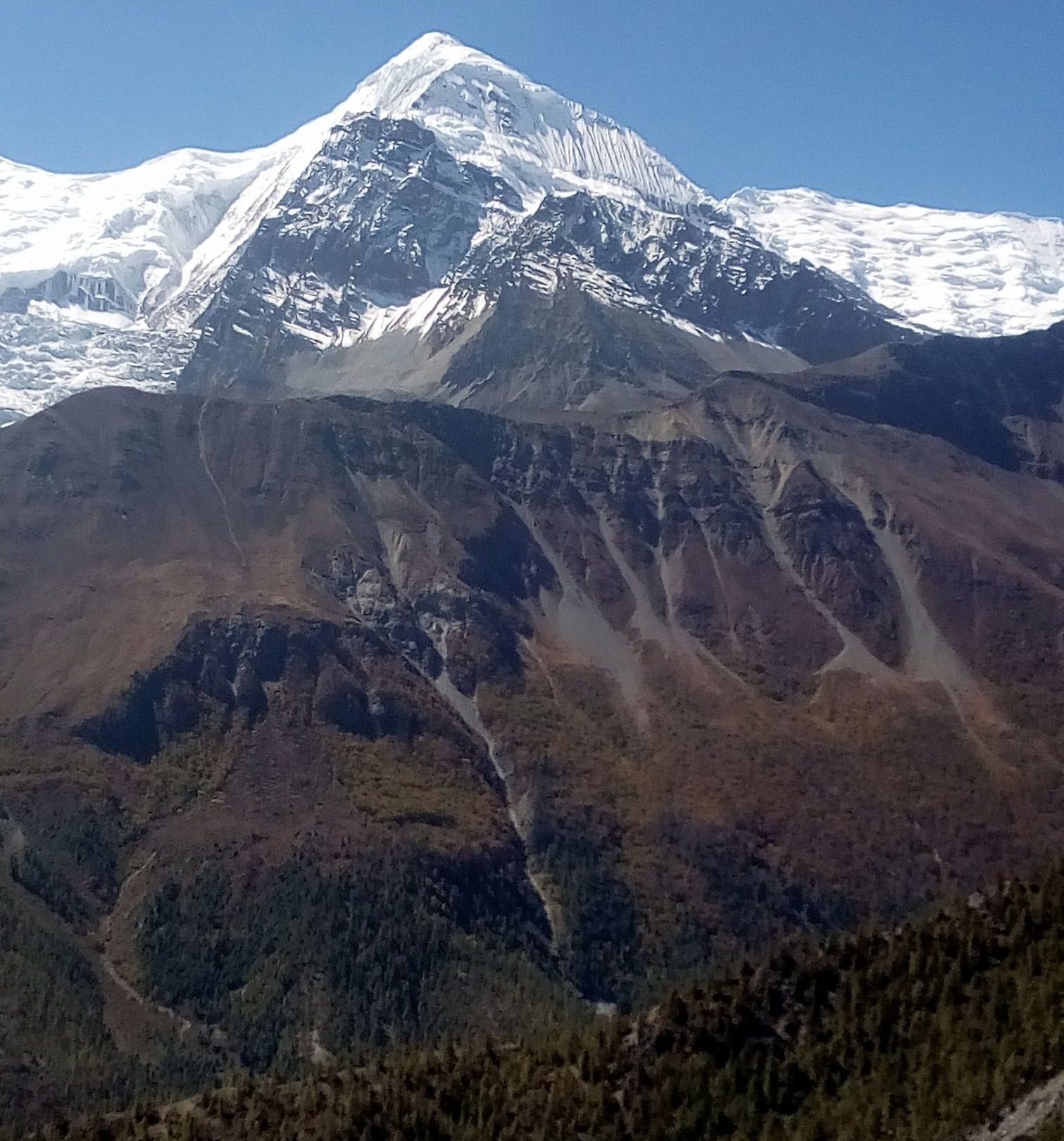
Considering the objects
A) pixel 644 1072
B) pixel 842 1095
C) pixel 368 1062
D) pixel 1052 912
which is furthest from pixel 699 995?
pixel 368 1062

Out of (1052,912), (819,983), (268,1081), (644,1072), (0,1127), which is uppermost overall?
(1052,912)

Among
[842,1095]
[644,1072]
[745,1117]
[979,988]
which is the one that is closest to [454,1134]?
[644,1072]

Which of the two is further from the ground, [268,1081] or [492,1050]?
[492,1050]

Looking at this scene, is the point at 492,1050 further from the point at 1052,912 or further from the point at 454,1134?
the point at 1052,912

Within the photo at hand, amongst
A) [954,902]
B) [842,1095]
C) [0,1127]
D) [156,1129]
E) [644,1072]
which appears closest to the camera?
[842,1095]

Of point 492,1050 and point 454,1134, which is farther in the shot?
point 492,1050

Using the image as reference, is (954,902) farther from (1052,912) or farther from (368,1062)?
(368,1062)

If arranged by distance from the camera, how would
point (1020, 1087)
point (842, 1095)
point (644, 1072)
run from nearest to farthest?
point (1020, 1087)
point (842, 1095)
point (644, 1072)

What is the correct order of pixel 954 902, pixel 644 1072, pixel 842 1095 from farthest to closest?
pixel 954 902, pixel 644 1072, pixel 842 1095

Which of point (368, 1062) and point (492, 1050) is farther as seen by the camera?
point (368, 1062)
